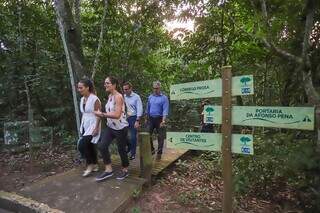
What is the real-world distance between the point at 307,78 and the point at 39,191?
4.67 metres

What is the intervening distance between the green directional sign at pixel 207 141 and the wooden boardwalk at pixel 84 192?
1410 mm

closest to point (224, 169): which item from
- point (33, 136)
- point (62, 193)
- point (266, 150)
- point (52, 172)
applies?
point (266, 150)

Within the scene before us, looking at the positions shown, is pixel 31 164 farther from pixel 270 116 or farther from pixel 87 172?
pixel 270 116

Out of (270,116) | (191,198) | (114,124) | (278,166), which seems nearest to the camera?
(270,116)

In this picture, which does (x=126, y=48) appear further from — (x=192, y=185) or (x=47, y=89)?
(x=192, y=185)

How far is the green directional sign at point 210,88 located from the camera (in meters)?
4.67

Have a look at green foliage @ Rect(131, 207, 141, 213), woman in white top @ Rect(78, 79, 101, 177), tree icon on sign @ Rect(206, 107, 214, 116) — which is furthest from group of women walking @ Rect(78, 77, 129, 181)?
tree icon on sign @ Rect(206, 107, 214, 116)

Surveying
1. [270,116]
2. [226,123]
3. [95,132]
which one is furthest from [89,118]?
[270,116]

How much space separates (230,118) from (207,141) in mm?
463

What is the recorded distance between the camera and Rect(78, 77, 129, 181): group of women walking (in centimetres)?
A: 669

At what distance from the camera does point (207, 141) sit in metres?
5.05

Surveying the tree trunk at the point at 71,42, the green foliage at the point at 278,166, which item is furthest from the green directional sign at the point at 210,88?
the tree trunk at the point at 71,42

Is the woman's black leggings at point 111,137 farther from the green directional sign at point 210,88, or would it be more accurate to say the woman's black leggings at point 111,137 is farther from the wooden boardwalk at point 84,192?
the green directional sign at point 210,88

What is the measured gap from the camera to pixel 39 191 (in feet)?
21.6
